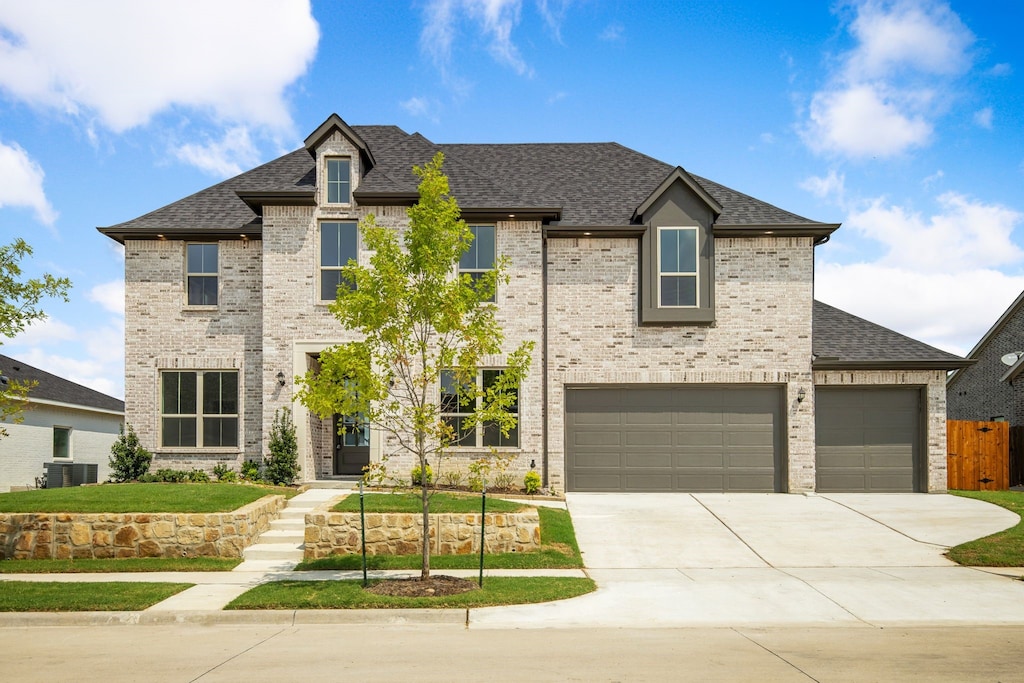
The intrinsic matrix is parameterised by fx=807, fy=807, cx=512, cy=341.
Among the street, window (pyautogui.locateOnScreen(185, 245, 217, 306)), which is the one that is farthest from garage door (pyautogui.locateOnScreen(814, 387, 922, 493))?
window (pyautogui.locateOnScreen(185, 245, 217, 306))

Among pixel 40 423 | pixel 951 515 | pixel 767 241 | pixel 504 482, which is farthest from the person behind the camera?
pixel 40 423

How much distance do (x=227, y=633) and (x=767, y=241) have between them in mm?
15374

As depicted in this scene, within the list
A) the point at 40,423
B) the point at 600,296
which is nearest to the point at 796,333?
the point at 600,296

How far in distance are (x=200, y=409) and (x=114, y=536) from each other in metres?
6.87

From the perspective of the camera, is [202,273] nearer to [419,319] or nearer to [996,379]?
[419,319]

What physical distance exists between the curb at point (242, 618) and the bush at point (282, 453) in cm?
872

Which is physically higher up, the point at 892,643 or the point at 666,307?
the point at 666,307

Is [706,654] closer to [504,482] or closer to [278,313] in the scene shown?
[504,482]

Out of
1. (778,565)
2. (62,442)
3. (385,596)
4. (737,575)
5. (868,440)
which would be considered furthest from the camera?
(62,442)

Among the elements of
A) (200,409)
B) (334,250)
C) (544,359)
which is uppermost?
(334,250)

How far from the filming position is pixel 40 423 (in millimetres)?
26875

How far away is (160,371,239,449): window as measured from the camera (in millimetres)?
19734

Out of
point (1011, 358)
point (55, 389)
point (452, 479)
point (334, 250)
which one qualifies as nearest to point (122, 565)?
Answer: point (452, 479)

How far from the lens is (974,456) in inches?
843
